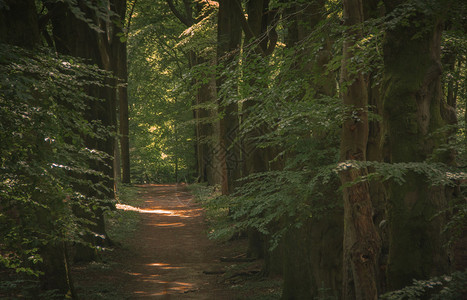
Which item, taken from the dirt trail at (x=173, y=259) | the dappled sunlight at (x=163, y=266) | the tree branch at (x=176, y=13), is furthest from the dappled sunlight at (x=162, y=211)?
the tree branch at (x=176, y=13)

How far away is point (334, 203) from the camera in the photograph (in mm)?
7508

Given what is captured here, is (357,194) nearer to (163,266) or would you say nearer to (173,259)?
(163,266)

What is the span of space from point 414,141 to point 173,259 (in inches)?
421

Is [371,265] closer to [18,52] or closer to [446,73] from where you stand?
[446,73]

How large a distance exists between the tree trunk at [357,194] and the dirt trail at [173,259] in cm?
494

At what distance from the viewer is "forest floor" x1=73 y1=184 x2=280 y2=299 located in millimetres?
10633

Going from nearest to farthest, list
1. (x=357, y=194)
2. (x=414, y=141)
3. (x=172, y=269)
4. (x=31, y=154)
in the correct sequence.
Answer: (x=414, y=141), (x=31, y=154), (x=357, y=194), (x=172, y=269)

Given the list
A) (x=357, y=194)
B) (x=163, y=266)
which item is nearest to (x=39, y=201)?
(x=357, y=194)

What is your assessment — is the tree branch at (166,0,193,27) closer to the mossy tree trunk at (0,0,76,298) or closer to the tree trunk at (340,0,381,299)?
the mossy tree trunk at (0,0,76,298)

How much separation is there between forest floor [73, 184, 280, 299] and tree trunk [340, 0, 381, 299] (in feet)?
13.1

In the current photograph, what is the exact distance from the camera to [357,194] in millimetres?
6191

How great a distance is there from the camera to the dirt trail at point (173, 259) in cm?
1109

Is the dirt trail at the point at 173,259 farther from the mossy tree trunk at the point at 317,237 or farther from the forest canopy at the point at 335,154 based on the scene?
the forest canopy at the point at 335,154

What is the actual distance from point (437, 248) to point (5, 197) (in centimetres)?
551
